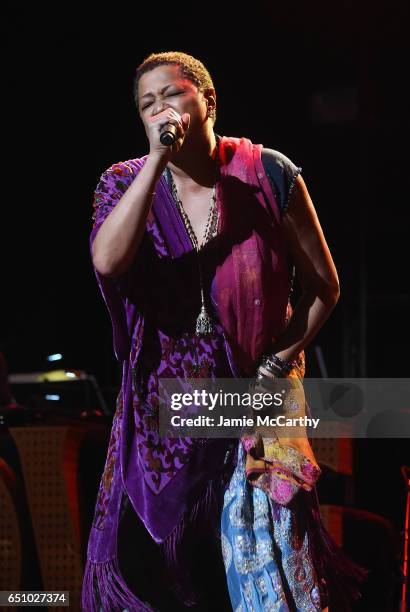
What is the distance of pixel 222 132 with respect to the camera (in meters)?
5.53

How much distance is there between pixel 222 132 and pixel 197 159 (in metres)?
3.97

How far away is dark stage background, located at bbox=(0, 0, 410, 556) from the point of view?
4730mm

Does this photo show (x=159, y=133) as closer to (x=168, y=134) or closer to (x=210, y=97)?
(x=168, y=134)

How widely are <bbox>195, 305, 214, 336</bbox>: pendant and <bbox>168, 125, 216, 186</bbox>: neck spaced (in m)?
0.28

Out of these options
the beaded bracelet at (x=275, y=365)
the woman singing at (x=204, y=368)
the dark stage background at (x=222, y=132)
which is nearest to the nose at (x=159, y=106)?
the woman singing at (x=204, y=368)

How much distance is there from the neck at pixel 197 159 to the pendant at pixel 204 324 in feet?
0.93

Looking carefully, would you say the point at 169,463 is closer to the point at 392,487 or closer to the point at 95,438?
the point at 95,438

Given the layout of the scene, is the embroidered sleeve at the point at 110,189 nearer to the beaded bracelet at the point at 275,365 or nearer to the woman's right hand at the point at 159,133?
the woman's right hand at the point at 159,133

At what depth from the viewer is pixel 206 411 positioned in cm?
161

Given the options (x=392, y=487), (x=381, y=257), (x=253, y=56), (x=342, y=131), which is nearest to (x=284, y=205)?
(x=392, y=487)

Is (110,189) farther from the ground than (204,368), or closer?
farther from the ground

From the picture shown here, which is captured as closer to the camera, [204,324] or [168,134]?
[168,134]

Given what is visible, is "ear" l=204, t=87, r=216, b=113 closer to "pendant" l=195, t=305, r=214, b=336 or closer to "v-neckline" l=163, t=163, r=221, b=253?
"v-neckline" l=163, t=163, r=221, b=253

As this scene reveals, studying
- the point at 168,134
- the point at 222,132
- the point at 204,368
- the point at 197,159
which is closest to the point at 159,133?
the point at 168,134
